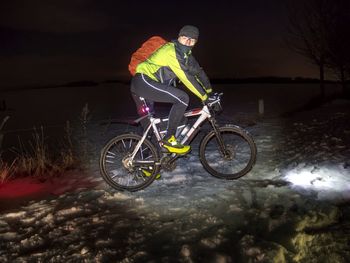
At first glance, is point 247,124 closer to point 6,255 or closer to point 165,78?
point 165,78

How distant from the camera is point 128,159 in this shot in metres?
5.82

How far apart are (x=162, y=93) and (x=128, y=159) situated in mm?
1165

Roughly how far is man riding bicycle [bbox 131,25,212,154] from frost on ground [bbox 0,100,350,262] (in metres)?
1.00

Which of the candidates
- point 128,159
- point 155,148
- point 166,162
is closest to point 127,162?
point 128,159

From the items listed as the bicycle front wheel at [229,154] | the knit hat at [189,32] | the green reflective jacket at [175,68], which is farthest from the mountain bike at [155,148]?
the knit hat at [189,32]

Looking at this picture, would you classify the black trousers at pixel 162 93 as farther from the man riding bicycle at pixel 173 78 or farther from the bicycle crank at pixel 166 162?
the bicycle crank at pixel 166 162

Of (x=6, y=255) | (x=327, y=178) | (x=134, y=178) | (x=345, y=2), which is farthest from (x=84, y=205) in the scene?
(x=345, y=2)

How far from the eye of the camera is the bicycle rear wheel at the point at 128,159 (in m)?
5.71

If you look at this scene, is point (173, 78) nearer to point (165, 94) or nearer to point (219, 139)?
point (165, 94)

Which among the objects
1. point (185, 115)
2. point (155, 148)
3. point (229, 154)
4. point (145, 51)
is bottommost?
point (229, 154)

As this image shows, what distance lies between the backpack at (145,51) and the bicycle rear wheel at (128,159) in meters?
1.07

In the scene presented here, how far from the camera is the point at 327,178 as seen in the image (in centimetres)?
599

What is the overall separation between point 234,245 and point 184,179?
2.50m

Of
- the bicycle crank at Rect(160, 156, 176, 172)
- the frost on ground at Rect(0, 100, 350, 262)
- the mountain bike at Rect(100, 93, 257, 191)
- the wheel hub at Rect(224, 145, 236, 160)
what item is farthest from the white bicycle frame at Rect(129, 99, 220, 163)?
the frost on ground at Rect(0, 100, 350, 262)
